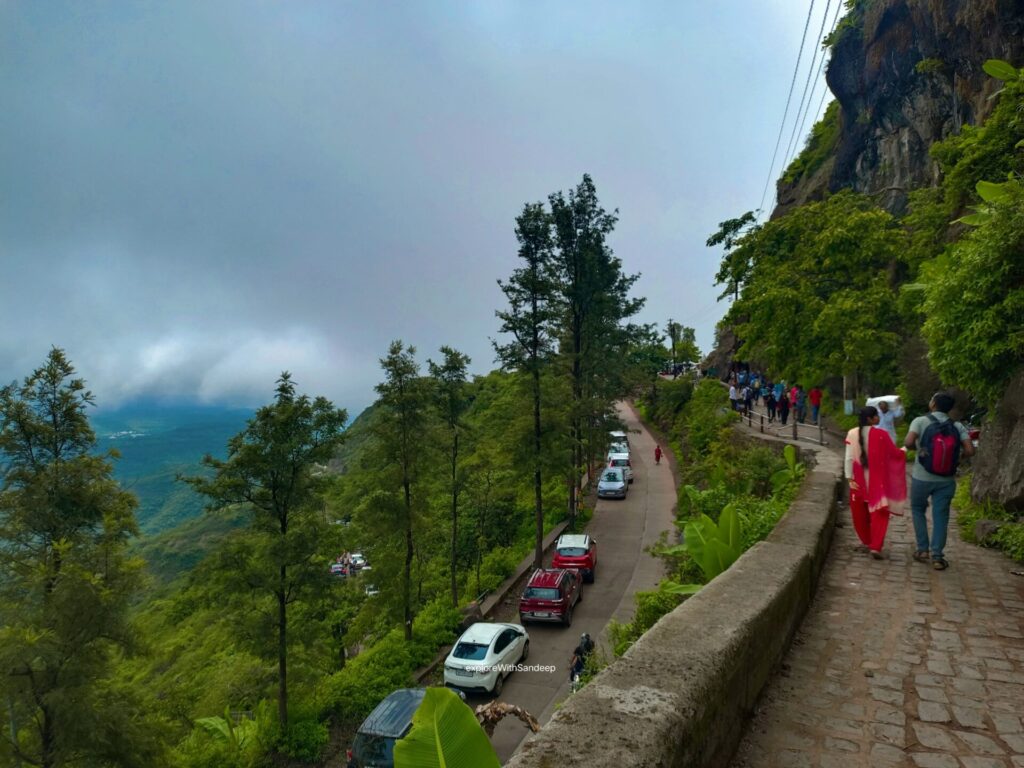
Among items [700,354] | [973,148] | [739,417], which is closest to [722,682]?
[973,148]

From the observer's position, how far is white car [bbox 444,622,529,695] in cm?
1289

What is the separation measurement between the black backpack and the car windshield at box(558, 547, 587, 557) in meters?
15.4

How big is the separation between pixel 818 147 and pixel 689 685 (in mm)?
40564

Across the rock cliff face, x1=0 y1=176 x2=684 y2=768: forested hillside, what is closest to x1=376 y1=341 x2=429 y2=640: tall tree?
x1=0 y1=176 x2=684 y2=768: forested hillside

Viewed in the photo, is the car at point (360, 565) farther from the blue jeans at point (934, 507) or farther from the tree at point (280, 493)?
the blue jeans at point (934, 507)

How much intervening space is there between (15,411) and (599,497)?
79.2 ft

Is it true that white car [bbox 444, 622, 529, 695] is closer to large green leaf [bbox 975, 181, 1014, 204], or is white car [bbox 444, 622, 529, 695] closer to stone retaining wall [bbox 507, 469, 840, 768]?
stone retaining wall [bbox 507, 469, 840, 768]

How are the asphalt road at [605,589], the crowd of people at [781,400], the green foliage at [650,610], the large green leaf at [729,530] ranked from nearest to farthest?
the green foliage at [650,610]
the large green leaf at [729,530]
the asphalt road at [605,589]
the crowd of people at [781,400]

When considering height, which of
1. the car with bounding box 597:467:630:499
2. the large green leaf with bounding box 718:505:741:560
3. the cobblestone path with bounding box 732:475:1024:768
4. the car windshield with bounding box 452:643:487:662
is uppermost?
the large green leaf with bounding box 718:505:741:560

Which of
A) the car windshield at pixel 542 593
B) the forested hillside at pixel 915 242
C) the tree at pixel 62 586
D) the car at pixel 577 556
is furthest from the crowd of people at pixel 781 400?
the tree at pixel 62 586

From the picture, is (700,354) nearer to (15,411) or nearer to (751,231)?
(751,231)

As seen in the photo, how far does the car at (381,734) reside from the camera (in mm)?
10031

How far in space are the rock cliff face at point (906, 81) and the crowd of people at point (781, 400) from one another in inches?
325

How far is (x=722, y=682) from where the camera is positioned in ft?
7.54
